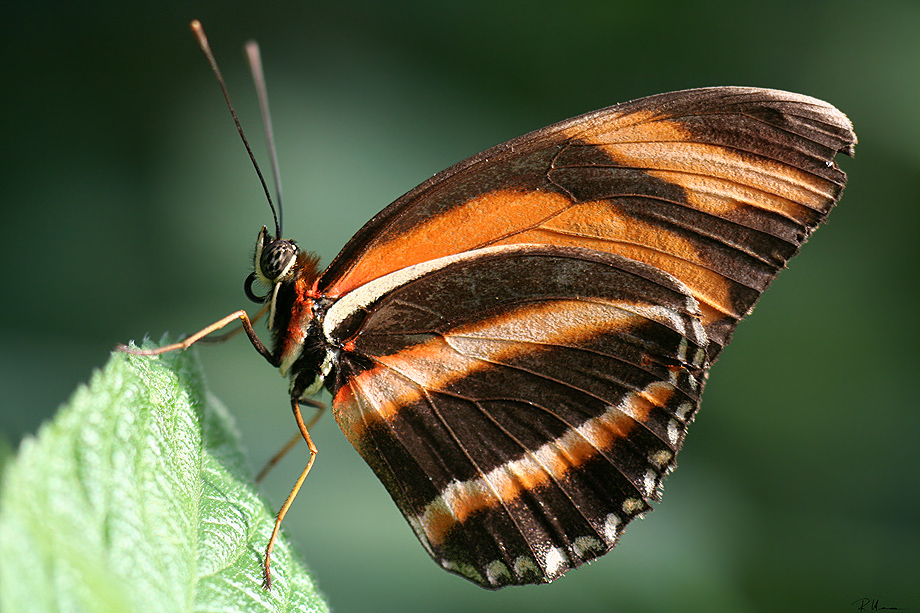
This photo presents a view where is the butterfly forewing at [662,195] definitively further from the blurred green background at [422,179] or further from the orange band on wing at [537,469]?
the blurred green background at [422,179]

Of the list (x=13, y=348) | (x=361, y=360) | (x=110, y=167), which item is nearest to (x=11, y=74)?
(x=110, y=167)

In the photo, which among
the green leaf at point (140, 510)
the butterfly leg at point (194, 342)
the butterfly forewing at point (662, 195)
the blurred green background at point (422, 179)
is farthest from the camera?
the blurred green background at point (422, 179)
